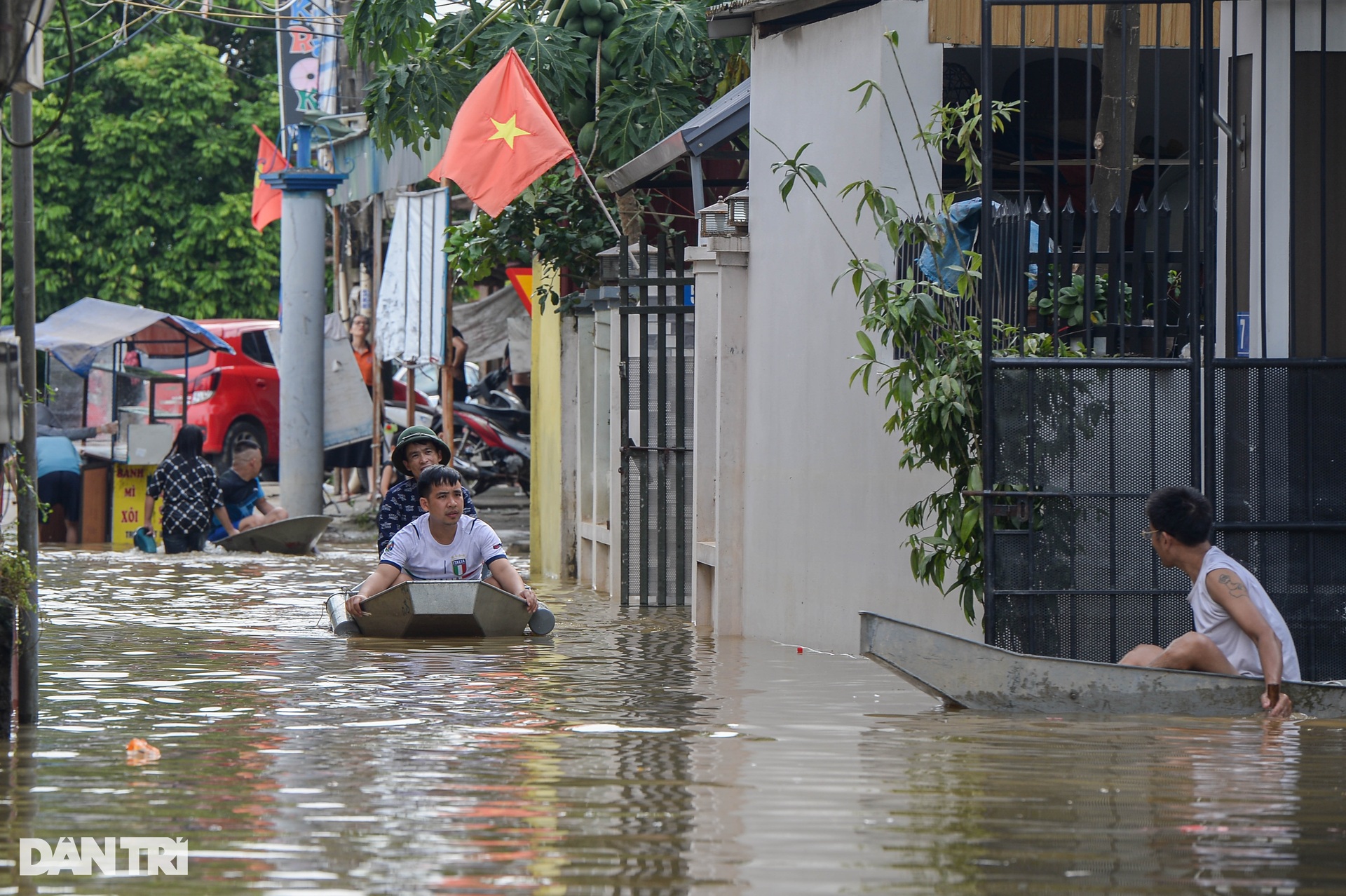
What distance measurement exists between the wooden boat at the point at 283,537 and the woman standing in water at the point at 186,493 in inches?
14.8

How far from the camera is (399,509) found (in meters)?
12.6

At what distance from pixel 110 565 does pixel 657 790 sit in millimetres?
13053

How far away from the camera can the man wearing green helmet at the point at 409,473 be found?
12.5 m

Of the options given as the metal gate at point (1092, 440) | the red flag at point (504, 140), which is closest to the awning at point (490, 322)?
the red flag at point (504, 140)

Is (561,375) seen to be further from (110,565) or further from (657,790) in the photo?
(657,790)

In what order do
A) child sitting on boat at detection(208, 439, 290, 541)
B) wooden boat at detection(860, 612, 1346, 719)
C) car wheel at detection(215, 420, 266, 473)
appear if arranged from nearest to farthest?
wooden boat at detection(860, 612, 1346, 719)
child sitting on boat at detection(208, 439, 290, 541)
car wheel at detection(215, 420, 266, 473)

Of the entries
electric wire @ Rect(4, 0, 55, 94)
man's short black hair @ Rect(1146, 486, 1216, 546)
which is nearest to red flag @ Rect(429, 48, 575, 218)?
electric wire @ Rect(4, 0, 55, 94)

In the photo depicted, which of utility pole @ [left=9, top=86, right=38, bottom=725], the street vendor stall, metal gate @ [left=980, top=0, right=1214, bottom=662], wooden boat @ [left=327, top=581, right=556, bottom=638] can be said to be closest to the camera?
utility pole @ [left=9, top=86, right=38, bottom=725]

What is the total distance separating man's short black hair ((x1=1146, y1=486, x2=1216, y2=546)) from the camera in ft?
26.4

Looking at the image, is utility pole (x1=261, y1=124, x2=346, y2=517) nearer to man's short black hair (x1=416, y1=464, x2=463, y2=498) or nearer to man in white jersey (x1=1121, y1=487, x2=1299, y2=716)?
man's short black hair (x1=416, y1=464, x2=463, y2=498)

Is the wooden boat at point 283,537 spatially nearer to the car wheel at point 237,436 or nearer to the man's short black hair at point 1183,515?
the car wheel at point 237,436

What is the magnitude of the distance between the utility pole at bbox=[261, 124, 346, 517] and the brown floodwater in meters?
12.0

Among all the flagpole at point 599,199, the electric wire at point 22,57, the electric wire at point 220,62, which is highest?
the electric wire at point 220,62

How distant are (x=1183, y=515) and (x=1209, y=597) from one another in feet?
1.17
